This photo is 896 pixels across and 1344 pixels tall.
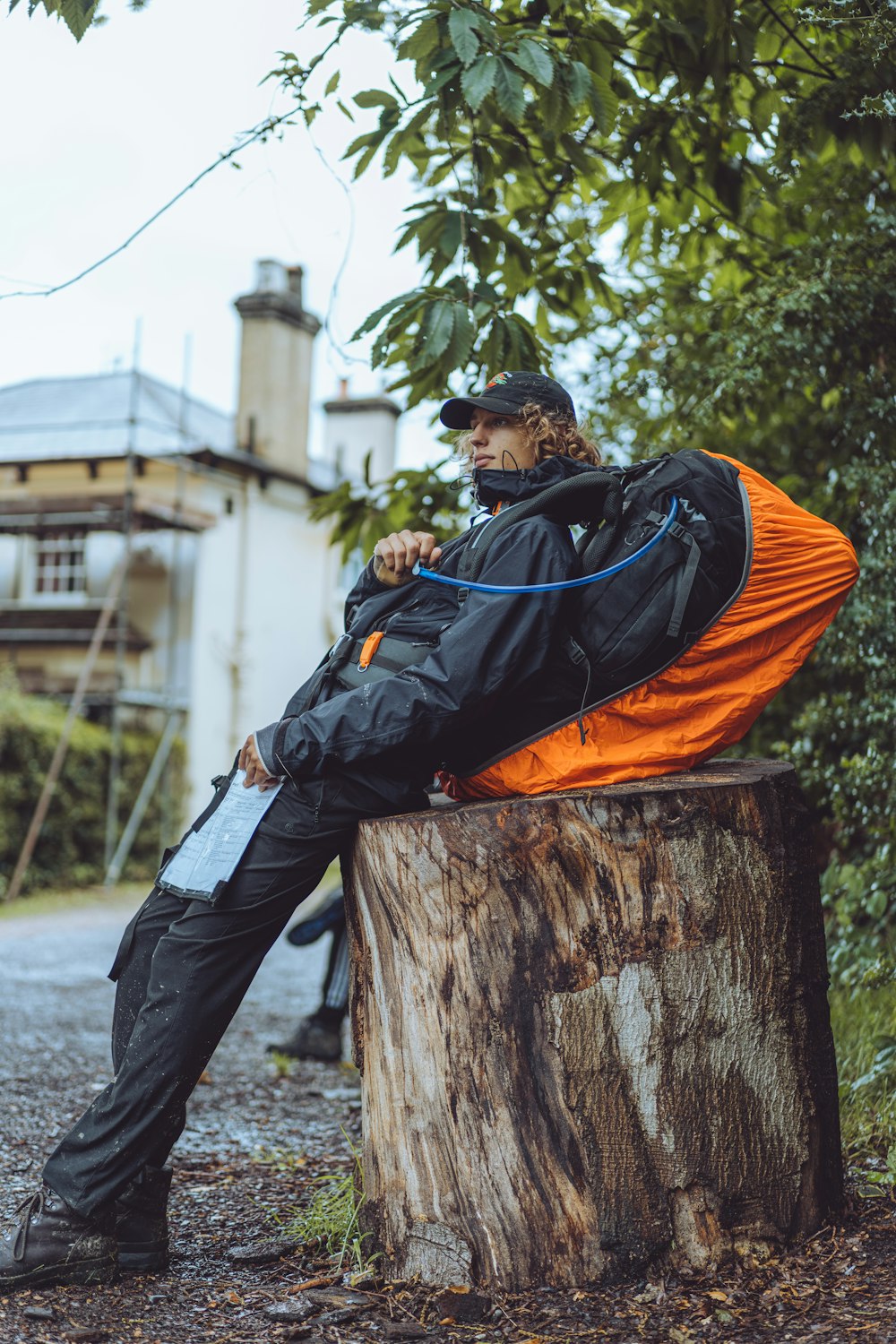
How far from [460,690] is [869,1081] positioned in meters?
1.95

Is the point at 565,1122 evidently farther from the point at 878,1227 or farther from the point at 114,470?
the point at 114,470

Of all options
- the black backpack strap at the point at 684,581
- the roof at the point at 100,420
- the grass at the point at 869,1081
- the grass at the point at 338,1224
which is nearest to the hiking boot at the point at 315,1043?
the grass at the point at 338,1224

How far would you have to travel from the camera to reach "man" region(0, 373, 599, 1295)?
2904mm

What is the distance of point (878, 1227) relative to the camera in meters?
3.05

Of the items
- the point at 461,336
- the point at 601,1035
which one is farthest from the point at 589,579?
the point at 461,336

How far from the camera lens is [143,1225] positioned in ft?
10.2

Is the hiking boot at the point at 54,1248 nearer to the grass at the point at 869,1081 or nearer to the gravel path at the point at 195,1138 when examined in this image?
the gravel path at the point at 195,1138

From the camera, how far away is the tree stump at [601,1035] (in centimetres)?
281

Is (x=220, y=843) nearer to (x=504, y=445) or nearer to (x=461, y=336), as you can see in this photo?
(x=504, y=445)

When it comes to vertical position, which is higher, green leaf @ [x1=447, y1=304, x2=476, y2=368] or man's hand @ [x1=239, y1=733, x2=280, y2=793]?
green leaf @ [x1=447, y1=304, x2=476, y2=368]

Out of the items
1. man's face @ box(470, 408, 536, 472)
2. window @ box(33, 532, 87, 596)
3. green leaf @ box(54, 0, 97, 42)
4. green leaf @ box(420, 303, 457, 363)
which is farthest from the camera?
window @ box(33, 532, 87, 596)

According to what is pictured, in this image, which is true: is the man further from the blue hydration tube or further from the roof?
the roof

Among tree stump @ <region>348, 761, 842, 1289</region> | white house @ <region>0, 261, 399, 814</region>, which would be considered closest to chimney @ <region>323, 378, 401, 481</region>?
white house @ <region>0, 261, 399, 814</region>

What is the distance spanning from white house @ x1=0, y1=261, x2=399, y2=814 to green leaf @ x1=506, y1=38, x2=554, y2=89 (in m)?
16.2
